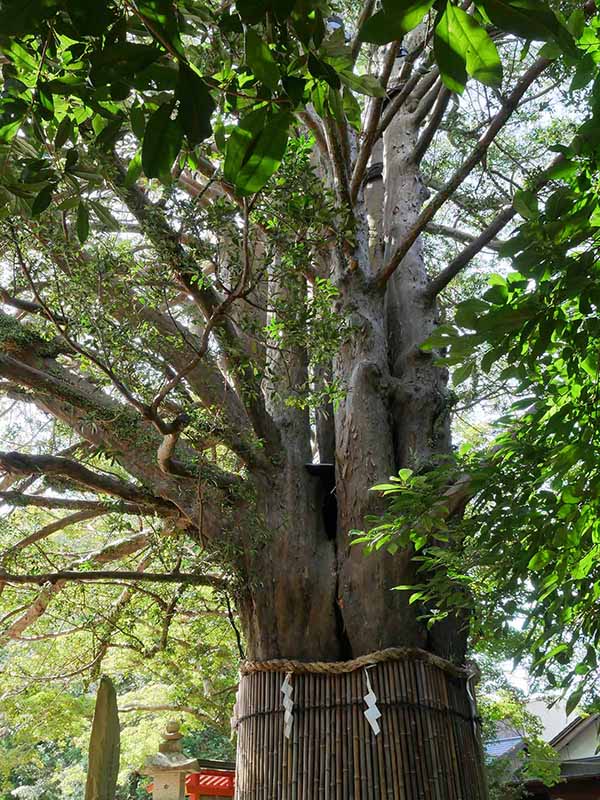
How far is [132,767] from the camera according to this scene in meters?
8.80

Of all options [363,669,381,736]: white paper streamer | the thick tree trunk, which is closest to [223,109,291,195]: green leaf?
the thick tree trunk

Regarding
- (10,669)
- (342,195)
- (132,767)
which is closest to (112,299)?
(342,195)

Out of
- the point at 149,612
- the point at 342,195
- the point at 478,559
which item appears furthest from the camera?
the point at 149,612

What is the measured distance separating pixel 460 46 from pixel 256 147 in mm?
254

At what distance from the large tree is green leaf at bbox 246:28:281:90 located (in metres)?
0.05

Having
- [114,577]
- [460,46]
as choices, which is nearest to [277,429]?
[114,577]

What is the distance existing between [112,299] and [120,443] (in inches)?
37.0

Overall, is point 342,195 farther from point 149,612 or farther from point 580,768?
point 580,768

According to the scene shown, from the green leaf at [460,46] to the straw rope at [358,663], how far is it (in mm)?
2805

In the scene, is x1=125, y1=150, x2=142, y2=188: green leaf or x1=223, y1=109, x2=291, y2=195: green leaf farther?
x1=125, y1=150, x2=142, y2=188: green leaf

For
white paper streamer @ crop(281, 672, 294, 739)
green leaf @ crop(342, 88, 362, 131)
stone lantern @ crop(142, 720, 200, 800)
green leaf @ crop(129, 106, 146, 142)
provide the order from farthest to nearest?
stone lantern @ crop(142, 720, 200, 800) → white paper streamer @ crop(281, 672, 294, 739) → green leaf @ crop(342, 88, 362, 131) → green leaf @ crop(129, 106, 146, 142)

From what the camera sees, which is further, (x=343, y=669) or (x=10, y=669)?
(x=10, y=669)

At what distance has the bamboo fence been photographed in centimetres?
291

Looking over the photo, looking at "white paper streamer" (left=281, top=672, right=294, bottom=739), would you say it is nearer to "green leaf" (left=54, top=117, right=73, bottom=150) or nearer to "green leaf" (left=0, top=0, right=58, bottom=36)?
"green leaf" (left=54, top=117, right=73, bottom=150)
